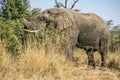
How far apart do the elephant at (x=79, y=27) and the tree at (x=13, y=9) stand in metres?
2.58

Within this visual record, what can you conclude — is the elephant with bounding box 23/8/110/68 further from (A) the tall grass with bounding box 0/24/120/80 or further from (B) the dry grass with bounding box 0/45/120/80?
(B) the dry grass with bounding box 0/45/120/80

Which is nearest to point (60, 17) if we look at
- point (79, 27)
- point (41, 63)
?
point (79, 27)

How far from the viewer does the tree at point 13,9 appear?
11.4 meters

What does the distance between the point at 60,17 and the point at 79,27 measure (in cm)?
92

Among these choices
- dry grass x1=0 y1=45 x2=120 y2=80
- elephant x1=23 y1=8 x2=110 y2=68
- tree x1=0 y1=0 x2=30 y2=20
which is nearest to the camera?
dry grass x1=0 y1=45 x2=120 y2=80

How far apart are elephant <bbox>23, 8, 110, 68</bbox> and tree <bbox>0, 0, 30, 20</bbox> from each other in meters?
2.58

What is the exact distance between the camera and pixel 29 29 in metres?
8.30

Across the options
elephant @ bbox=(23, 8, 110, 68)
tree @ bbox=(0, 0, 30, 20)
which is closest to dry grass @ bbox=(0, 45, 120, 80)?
elephant @ bbox=(23, 8, 110, 68)

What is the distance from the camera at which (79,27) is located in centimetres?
970

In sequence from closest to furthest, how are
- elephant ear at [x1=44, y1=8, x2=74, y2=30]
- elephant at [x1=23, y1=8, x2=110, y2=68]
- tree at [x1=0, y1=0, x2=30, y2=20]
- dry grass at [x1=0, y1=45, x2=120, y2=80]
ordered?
dry grass at [x1=0, y1=45, x2=120, y2=80]
elephant at [x1=23, y1=8, x2=110, y2=68]
elephant ear at [x1=44, y1=8, x2=74, y2=30]
tree at [x1=0, y1=0, x2=30, y2=20]

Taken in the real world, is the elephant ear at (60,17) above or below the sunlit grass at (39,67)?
above

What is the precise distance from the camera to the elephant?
874 cm

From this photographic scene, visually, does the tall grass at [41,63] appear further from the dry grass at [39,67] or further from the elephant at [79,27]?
the elephant at [79,27]

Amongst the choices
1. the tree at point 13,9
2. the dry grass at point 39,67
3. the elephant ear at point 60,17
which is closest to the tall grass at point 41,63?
the dry grass at point 39,67
